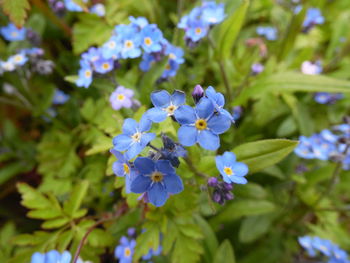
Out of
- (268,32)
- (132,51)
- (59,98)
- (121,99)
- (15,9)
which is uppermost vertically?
(15,9)

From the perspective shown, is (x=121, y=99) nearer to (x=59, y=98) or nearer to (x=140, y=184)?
(x=140, y=184)

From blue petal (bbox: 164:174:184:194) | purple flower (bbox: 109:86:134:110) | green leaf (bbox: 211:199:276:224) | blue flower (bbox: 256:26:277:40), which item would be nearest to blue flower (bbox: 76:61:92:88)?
purple flower (bbox: 109:86:134:110)

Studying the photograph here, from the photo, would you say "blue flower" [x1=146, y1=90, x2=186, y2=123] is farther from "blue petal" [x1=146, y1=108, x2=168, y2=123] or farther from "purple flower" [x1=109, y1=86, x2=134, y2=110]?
"purple flower" [x1=109, y1=86, x2=134, y2=110]

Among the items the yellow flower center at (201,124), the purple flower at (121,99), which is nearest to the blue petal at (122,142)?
the yellow flower center at (201,124)

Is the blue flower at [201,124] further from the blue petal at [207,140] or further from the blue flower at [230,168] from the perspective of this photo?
the blue flower at [230,168]

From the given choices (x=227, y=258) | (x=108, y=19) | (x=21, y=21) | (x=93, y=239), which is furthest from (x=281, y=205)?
(x=21, y=21)

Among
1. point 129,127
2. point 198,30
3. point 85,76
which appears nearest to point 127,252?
point 129,127

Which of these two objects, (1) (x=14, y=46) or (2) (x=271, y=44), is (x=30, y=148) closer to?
(1) (x=14, y=46)
